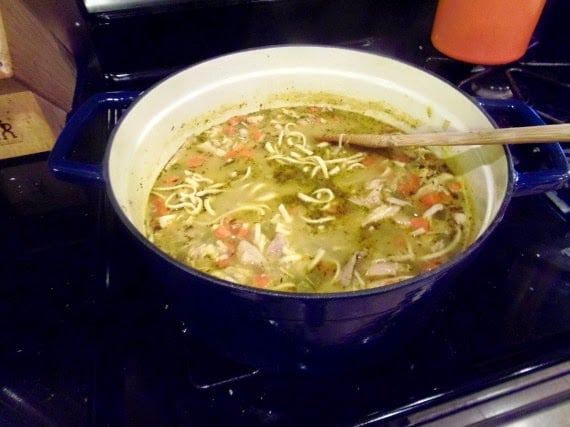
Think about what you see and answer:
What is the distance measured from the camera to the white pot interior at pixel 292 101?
1.18 metres

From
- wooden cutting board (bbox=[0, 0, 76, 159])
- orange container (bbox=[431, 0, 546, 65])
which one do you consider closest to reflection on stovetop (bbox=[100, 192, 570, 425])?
wooden cutting board (bbox=[0, 0, 76, 159])

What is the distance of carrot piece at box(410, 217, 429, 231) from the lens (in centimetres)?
126

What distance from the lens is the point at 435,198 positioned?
133 cm

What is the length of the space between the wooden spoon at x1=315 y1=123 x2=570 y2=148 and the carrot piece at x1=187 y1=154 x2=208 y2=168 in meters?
0.41

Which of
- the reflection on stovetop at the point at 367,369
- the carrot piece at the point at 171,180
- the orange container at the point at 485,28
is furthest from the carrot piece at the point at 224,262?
Result: the orange container at the point at 485,28

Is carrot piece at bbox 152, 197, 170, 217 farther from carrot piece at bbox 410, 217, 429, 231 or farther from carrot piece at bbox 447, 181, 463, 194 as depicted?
carrot piece at bbox 447, 181, 463, 194

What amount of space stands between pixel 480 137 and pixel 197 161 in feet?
2.41

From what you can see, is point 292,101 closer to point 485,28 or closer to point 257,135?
point 257,135

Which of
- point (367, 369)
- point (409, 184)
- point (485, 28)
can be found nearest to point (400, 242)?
point (409, 184)

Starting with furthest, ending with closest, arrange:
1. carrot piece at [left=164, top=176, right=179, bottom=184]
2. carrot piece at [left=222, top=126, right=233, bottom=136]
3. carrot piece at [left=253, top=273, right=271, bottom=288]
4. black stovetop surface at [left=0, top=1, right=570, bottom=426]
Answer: carrot piece at [left=222, top=126, right=233, bottom=136] → carrot piece at [left=164, top=176, right=179, bottom=184] → carrot piece at [left=253, top=273, right=271, bottom=288] → black stovetop surface at [left=0, top=1, right=570, bottom=426]

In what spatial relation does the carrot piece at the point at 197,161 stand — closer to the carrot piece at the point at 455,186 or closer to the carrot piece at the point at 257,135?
the carrot piece at the point at 257,135

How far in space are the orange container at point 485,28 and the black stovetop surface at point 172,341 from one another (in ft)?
1.66

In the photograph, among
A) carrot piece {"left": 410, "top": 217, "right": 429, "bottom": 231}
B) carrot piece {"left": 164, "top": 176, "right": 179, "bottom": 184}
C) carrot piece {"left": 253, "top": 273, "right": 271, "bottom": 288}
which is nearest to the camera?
carrot piece {"left": 253, "top": 273, "right": 271, "bottom": 288}

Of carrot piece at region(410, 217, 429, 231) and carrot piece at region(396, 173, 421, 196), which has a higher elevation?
carrot piece at region(396, 173, 421, 196)
